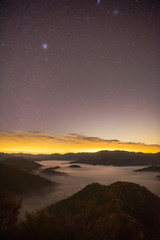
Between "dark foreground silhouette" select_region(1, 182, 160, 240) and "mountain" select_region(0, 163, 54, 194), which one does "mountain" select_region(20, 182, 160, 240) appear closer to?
"dark foreground silhouette" select_region(1, 182, 160, 240)

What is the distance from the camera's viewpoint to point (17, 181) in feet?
319

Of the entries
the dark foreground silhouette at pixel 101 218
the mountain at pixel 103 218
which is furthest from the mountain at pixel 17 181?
the mountain at pixel 103 218

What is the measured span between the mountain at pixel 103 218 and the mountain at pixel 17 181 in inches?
1745

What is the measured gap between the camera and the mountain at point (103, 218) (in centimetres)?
2120

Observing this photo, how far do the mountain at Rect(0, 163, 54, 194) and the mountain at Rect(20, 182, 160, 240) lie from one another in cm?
4431

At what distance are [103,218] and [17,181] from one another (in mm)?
81321

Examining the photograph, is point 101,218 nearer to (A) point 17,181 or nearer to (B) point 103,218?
(B) point 103,218

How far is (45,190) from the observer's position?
11431 centimetres

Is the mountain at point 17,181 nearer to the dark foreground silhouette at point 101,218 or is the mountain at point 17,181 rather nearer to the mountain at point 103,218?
the dark foreground silhouette at point 101,218

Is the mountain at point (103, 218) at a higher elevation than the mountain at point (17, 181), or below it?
higher

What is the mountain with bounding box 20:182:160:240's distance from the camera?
2120cm

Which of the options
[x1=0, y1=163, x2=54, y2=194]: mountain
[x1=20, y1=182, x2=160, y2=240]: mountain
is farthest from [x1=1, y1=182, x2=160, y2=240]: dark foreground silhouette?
[x1=0, y1=163, x2=54, y2=194]: mountain

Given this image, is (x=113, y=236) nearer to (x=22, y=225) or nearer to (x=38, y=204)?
(x=22, y=225)

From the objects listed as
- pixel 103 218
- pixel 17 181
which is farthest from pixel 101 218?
pixel 17 181
